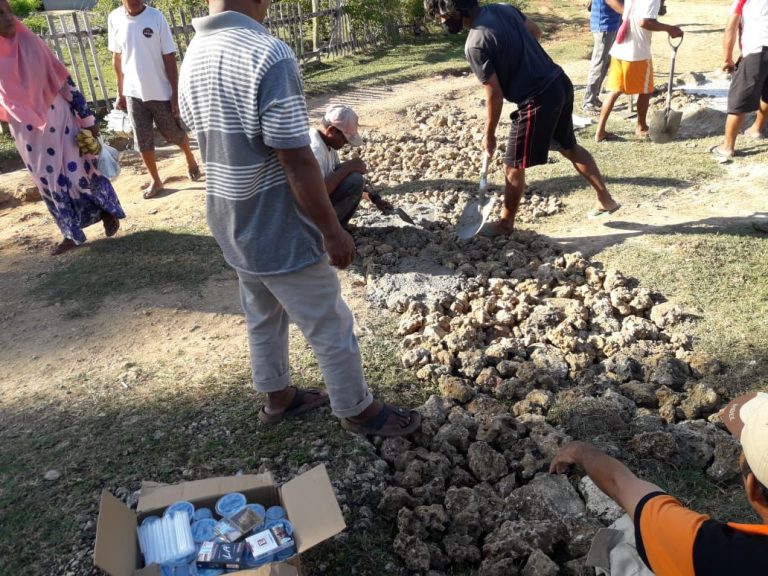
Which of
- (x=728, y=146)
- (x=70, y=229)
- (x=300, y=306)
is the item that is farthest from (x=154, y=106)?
(x=728, y=146)

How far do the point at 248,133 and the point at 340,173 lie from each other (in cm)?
208

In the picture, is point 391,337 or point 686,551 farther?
point 391,337

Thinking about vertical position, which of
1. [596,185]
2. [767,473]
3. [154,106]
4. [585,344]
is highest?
[154,106]

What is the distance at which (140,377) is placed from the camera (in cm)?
325

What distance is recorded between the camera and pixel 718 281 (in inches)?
151

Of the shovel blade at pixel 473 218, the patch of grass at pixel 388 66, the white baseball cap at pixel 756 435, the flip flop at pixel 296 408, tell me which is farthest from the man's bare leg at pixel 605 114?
the white baseball cap at pixel 756 435

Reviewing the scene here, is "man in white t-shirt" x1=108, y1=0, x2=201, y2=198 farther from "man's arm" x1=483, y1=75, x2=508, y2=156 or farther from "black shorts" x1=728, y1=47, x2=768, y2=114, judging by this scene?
"black shorts" x1=728, y1=47, x2=768, y2=114

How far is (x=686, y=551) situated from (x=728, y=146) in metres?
5.20

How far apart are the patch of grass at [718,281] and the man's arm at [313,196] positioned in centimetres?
202

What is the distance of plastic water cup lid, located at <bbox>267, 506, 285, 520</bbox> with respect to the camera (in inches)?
83.6

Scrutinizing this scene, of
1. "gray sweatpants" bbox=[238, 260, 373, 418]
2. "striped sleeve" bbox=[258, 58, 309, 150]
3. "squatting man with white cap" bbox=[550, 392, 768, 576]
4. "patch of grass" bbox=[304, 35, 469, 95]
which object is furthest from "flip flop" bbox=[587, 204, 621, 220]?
"patch of grass" bbox=[304, 35, 469, 95]

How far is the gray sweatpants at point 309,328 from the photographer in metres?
2.28

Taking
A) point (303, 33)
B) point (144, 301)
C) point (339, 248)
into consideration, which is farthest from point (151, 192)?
point (303, 33)

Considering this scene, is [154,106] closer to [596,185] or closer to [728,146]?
[596,185]
